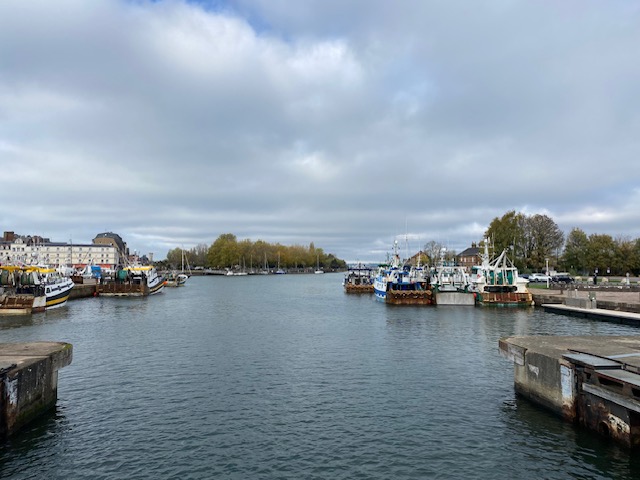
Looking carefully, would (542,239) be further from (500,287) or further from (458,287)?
(500,287)

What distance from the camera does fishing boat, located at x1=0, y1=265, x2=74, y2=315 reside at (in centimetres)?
5352

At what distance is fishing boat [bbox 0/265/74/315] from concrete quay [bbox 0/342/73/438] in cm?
4141

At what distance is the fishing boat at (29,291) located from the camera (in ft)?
176

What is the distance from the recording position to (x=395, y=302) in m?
66.8

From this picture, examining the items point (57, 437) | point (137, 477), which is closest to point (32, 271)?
point (57, 437)

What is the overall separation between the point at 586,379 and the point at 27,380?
731 inches

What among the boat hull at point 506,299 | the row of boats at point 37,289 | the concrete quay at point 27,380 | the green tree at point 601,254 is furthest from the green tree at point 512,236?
the concrete quay at point 27,380

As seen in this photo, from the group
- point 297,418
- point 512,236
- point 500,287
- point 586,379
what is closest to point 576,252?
point 512,236

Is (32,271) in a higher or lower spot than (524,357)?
higher

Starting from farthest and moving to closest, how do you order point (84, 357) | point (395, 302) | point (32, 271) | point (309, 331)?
point (395, 302) → point (32, 271) → point (309, 331) → point (84, 357)

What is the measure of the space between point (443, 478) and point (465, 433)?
3472 millimetres

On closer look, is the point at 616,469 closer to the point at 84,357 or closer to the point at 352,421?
the point at 352,421

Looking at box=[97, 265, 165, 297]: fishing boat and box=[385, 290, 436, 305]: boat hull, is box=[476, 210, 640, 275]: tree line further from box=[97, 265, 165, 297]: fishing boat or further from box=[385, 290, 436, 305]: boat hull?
box=[97, 265, 165, 297]: fishing boat

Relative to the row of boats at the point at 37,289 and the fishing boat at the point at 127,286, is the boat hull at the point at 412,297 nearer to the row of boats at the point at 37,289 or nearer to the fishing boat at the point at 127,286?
the row of boats at the point at 37,289
